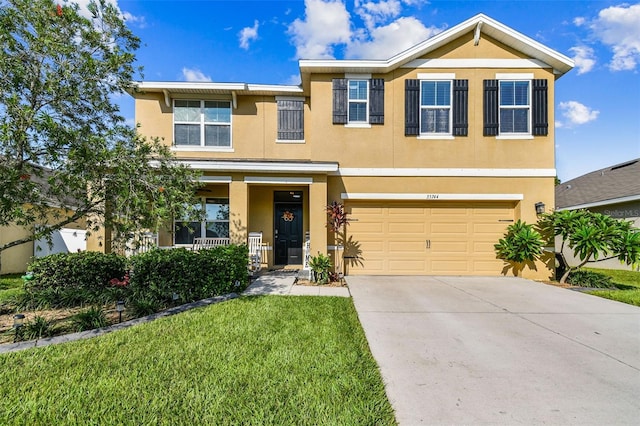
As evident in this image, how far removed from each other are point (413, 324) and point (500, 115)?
7489 millimetres

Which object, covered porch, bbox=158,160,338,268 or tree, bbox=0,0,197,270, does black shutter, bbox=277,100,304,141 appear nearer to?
covered porch, bbox=158,160,338,268

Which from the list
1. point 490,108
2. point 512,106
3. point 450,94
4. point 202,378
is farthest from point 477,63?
point 202,378

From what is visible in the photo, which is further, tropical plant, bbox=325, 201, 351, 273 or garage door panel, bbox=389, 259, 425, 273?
garage door panel, bbox=389, 259, 425, 273

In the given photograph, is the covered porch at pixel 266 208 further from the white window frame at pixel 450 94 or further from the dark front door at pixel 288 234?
the white window frame at pixel 450 94

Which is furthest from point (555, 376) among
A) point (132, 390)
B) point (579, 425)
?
point (132, 390)

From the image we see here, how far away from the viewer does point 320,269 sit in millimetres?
7703

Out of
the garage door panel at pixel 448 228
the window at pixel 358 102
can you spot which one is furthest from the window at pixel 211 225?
the garage door panel at pixel 448 228

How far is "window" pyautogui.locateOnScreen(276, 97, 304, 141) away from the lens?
31.9 ft

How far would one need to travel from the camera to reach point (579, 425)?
95.7 inches

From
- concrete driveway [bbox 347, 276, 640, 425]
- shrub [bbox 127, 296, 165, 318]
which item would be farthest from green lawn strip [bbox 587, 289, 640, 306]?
shrub [bbox 127, 296, 165, 318]

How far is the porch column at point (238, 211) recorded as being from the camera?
26.7 ft

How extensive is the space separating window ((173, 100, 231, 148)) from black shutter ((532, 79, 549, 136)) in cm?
962

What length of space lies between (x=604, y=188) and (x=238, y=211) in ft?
53.9

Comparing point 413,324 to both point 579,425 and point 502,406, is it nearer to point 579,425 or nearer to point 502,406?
point 502,406
